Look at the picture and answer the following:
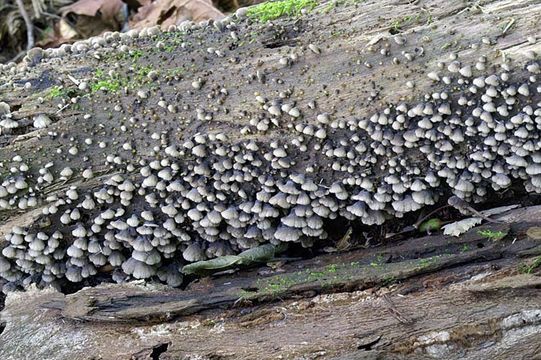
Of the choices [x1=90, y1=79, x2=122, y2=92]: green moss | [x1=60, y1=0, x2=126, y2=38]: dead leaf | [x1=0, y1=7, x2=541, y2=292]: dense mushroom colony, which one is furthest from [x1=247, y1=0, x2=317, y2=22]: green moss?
[x1=60, y1=0, x2=126, y2=38]: dead leaf

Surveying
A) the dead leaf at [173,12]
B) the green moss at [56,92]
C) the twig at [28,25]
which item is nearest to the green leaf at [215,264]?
the green moss at [56,92]

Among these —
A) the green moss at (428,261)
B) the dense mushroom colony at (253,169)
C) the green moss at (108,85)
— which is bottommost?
the green moss at (428,261)

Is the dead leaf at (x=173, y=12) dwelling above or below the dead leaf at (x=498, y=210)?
above

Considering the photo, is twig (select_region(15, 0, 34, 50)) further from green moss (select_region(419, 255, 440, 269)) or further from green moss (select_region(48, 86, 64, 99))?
green moss (select_region(419, 255, 440, 269))

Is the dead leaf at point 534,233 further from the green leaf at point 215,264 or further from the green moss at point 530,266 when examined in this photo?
the green leaf at point 215,264

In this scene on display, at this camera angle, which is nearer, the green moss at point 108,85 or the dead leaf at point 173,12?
the green moss at point 108,85

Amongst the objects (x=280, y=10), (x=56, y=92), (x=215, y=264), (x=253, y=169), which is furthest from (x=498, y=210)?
(x=56, y=92)

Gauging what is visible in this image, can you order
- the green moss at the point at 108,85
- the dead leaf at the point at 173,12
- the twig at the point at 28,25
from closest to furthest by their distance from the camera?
the green moss at the point at 108,85 → the dead leaf at the point at 173,12 → the twig at the point at 28,25
